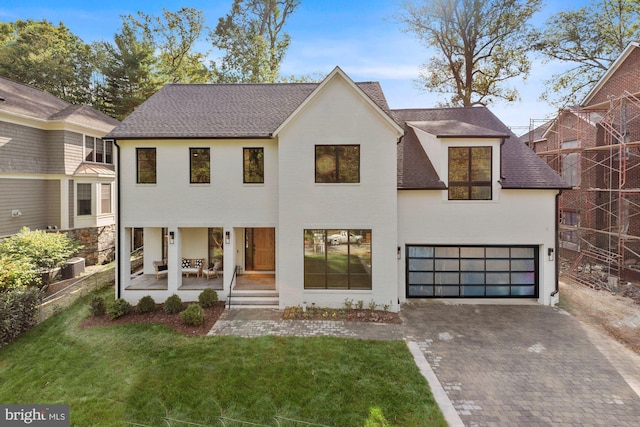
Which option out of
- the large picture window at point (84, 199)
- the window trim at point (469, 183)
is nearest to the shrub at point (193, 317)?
the window trim at point (469, 183)

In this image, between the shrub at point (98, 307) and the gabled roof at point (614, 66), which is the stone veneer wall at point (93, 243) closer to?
the shrub at point (98, 307)

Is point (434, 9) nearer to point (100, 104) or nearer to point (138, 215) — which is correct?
point (138, 215)

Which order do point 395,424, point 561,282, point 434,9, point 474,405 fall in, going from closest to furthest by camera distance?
1. point 395,424
2. point 474,405
3. point 561,282
4. point 434,9

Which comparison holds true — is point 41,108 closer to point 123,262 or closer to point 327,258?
point 123,262

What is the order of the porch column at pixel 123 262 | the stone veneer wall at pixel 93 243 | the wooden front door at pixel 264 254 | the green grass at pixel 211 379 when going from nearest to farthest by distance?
the green grass at pixel 211 379, the porch column at pixel 123 262, the wooden front door at pixel 264 254, the stone veneer wall at pixel 93 243

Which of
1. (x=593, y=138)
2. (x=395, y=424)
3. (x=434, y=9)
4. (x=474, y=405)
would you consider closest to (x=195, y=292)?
(x=395, y=424)
